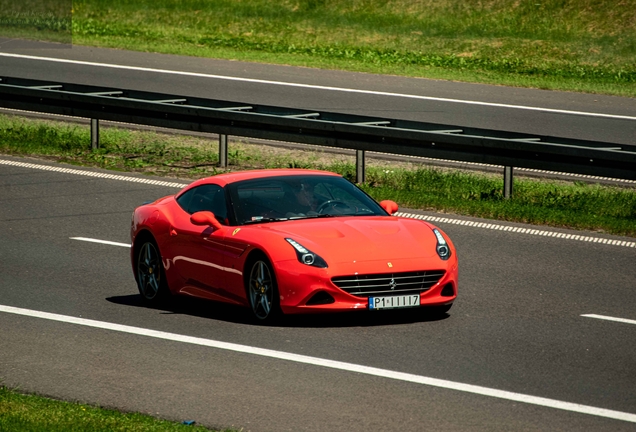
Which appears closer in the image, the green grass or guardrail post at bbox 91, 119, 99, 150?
the green grass

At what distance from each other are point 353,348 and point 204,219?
2.14m

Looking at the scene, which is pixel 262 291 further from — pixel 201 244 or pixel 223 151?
pixel 223 151

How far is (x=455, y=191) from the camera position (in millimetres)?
17500

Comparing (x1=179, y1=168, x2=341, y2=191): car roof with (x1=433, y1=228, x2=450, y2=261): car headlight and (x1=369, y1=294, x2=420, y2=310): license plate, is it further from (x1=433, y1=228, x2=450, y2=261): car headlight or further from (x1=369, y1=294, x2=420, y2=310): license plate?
(x1=369, y1=294, x2=420, y2=310): license plate

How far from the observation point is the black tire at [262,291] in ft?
35.1

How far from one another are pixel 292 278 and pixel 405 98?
15348mm

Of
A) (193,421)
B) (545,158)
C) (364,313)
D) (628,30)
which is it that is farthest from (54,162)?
(628,30)

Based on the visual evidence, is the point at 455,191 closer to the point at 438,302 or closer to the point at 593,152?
the point at 593,152

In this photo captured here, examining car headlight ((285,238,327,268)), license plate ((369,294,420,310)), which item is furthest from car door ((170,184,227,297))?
license plate ((369,294,420,310))

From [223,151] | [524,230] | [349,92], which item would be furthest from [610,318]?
[349,92]

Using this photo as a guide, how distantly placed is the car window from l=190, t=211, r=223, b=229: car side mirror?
15 centimetres

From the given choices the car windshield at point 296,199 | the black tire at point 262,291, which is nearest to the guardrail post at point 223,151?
the car windshield at point 296,199

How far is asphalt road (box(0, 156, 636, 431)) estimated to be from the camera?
26.9ft

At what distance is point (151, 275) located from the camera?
1220 cm
